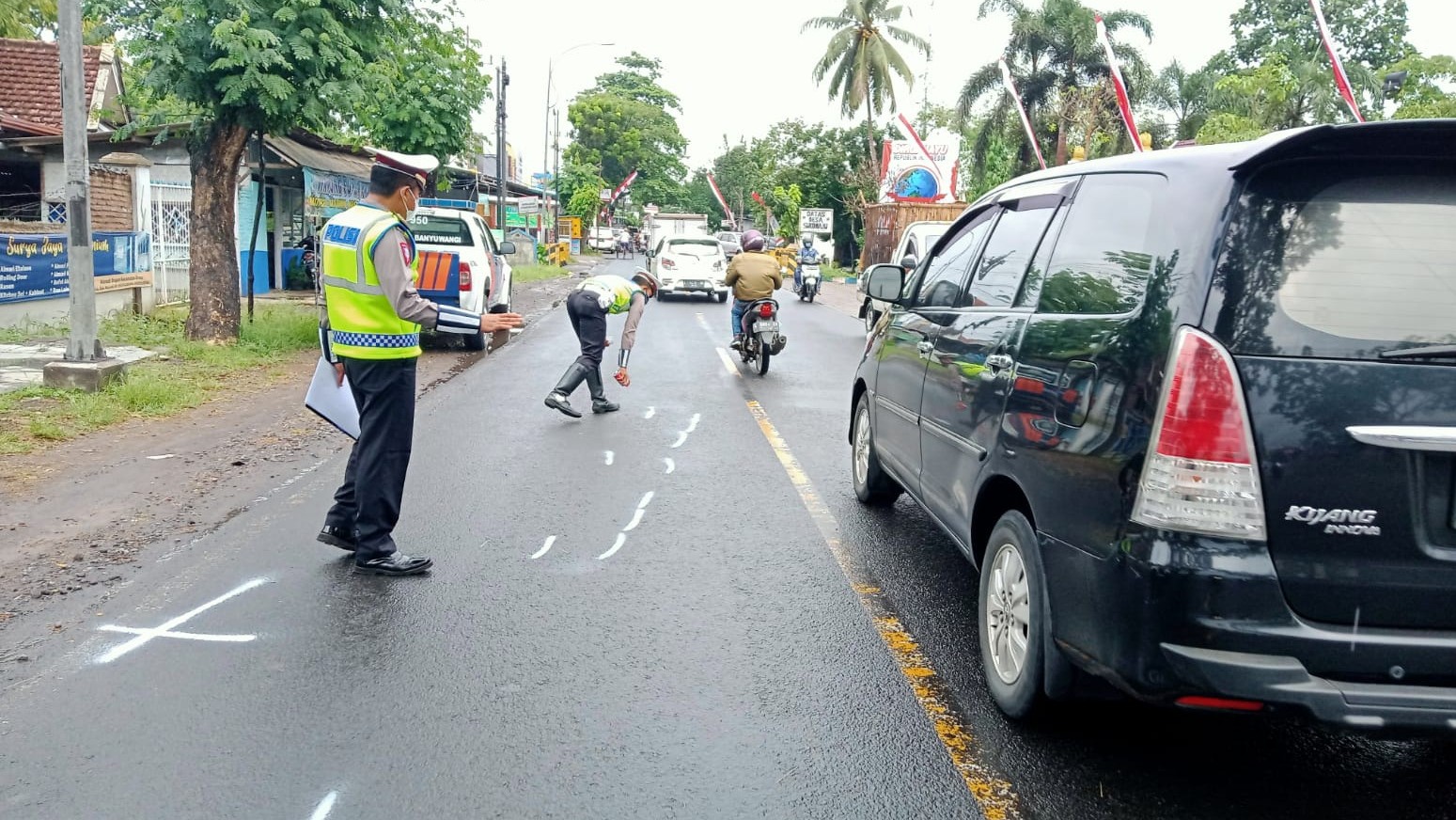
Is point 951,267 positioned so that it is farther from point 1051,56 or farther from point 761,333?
point 1051,56

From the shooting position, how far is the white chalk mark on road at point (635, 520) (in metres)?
6.47

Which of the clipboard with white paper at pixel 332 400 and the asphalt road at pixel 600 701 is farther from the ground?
the clipboard with white paper at pixel 332 400

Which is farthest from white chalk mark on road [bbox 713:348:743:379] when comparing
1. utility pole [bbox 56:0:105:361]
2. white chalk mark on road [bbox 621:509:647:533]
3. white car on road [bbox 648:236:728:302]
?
white car on road [bbox 648:236:728:302]

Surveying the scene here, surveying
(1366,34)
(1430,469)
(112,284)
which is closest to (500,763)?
(1430,469)

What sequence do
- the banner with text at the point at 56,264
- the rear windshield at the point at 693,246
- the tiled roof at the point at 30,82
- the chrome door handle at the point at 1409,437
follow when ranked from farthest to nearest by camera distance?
the rear windshield at the point at 693,246, the tiled roof at the point at 30,82, the banner with text at the point at 56,264, the chrome door handle at the point at 1409,437

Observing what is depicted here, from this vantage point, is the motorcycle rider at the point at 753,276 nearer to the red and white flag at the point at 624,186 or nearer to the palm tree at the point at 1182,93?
the palm tree at the point at 1182,93

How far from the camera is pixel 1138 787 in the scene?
3.52 meters

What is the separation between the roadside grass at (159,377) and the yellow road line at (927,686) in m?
5.93

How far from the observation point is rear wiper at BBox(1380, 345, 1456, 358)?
299 cm

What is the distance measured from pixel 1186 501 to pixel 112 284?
16.6 meters

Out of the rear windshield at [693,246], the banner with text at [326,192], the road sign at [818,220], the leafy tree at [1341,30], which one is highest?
the leafy tree at [1341,30]

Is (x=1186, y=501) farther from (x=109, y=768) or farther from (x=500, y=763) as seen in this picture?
(x=109, y=768)

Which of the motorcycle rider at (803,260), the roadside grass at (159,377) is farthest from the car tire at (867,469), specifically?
the motorcycle rider at (803,260)

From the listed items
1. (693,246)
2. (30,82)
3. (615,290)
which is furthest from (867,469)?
(30,82)
